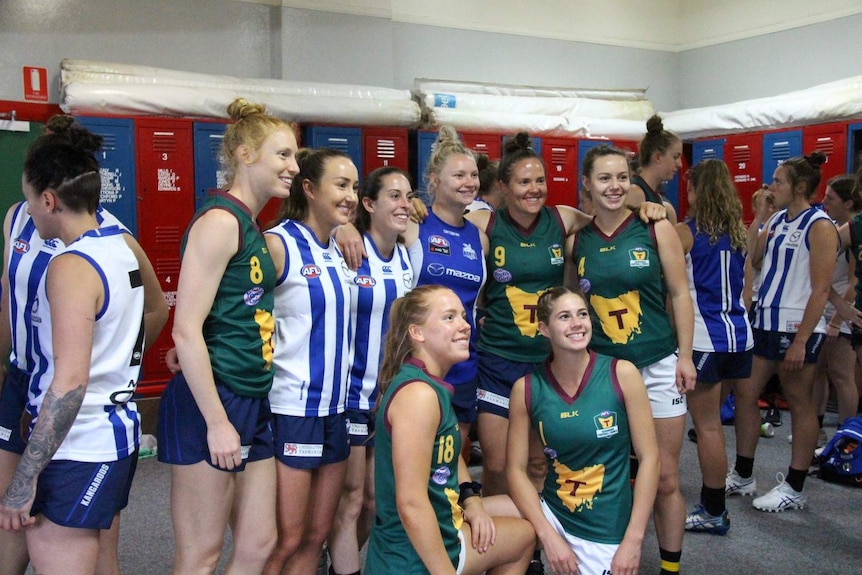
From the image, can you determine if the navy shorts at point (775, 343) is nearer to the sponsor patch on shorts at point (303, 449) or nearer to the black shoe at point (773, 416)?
the black shoe at point (773, 416)

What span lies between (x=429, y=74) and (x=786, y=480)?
4.20 metres

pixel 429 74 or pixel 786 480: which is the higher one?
pixel 429 74

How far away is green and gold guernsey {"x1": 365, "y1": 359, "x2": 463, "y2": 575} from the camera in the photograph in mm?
2008

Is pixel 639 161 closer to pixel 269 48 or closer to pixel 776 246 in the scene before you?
pixel 776 246

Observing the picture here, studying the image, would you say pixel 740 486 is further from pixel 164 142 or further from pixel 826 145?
pixel 164 142

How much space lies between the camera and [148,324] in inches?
96.8

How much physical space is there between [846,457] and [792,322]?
1.19 metres

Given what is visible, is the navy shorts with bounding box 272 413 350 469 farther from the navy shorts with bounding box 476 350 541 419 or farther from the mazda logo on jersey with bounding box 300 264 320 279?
the navy shorts with bounding box 476 350 541 419

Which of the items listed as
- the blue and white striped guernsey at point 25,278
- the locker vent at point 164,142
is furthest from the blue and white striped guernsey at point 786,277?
the locker vent at point 164,142


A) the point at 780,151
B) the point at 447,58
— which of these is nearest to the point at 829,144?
the point at 780,151

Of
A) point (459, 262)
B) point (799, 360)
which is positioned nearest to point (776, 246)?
point (799, 360)

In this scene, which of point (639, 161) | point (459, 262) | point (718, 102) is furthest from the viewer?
point (718, 102)

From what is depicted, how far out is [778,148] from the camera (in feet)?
20.1

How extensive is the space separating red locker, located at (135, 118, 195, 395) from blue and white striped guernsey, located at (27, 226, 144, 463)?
315 centimetres
